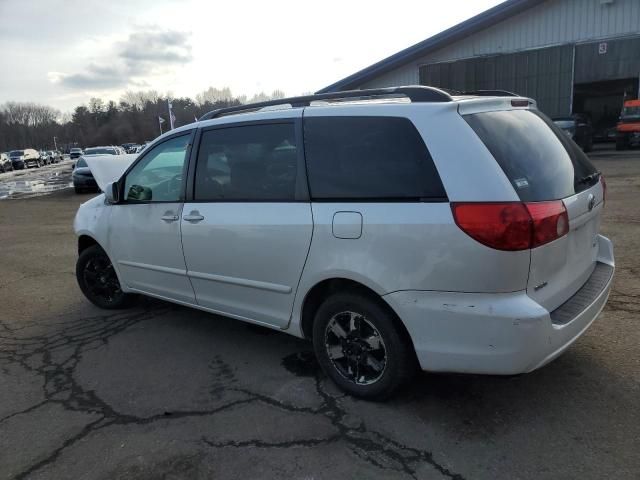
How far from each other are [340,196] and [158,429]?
69.7 inches

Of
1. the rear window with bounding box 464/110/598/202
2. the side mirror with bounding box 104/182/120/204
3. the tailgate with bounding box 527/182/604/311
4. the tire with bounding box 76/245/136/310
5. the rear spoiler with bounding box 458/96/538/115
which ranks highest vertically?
the rear spoiler with bounding box 458/96/538/115

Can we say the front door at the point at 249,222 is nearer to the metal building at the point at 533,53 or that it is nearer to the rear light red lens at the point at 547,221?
the rear light red lens at the point at 547,221

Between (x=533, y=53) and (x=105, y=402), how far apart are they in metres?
24.5

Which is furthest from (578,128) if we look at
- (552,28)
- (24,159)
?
(24,159)

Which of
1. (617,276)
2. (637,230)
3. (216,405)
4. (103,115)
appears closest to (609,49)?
(637,230)

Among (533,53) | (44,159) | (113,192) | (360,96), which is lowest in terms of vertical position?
(44,159)

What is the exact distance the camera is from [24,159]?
54062 mm

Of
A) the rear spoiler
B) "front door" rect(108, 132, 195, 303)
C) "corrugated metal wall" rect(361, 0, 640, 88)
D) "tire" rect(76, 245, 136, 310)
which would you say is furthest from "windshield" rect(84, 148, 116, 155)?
the rear spoiler

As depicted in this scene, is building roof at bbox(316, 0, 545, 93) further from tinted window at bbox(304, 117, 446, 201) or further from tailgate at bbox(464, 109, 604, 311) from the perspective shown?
tinted window at bbox(304, 117, 446, 201)

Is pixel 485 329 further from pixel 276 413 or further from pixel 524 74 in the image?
pixel 524 74

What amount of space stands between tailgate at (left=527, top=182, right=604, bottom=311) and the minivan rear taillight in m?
0.10

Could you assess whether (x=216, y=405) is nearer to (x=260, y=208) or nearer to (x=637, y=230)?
(x=260, y=208)

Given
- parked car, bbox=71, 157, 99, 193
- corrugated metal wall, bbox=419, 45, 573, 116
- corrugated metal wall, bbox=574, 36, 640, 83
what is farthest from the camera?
corrugated metal wall, bbox=419, 45, 573, 116

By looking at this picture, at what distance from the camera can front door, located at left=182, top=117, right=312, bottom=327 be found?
10.8 ft
